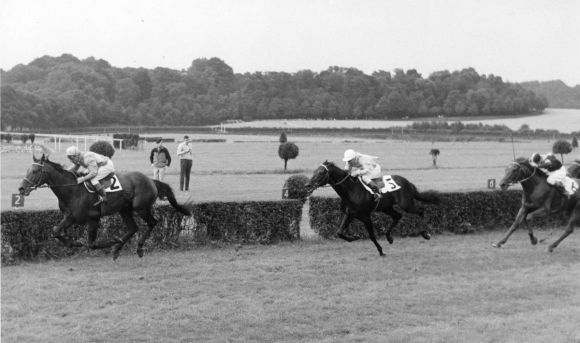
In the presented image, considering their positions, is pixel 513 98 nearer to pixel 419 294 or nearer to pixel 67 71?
pixel 67 71

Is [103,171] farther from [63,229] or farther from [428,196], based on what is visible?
[428,196]

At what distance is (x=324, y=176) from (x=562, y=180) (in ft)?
13.8

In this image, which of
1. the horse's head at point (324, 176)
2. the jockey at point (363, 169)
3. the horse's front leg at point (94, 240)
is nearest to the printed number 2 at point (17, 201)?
the horse's front leg at point (94, 240)

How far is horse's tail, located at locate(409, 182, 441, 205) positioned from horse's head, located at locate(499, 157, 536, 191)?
1.14m

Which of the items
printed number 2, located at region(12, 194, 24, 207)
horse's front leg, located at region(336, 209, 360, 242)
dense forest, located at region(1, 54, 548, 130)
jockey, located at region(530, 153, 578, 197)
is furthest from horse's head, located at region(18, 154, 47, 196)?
dense forest, located at region(1, 54, 548, 130)

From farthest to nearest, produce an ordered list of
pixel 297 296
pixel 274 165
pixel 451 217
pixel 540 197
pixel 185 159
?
pixel 274 165 → pixel 185 159 → pixel 451 217 → pixel 540 197 → pixel 297 296

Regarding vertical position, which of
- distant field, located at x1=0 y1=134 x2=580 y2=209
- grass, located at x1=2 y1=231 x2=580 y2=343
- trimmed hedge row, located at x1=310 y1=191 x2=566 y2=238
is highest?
trimmed hedge row, located at x1=310 y1=191 x2=566 y2=238

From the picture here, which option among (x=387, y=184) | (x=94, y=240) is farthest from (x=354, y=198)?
(x=94, y=240)

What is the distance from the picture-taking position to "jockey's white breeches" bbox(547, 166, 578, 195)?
11.8 metres

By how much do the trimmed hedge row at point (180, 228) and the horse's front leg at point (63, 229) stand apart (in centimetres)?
49

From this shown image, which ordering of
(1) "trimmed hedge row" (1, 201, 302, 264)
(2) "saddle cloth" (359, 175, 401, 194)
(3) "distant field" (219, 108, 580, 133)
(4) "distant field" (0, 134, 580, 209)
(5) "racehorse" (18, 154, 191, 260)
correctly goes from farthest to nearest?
1. (3) "distant field" (219, 108, 580, 133)
2. (4) "distant field" (0, 134, 580, 209)
3. (2) "saddle cloth" (359, 175, 401, 194)
4. (1) "trimmed hedge row" (1, 201, 302, 264)
5. (5) "racehorse" (18, 154, 191, 260)

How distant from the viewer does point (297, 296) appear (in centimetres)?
805

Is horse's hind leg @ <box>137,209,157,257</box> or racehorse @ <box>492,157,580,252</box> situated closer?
horse's hind leg @ <box>137,209,157,257</box>

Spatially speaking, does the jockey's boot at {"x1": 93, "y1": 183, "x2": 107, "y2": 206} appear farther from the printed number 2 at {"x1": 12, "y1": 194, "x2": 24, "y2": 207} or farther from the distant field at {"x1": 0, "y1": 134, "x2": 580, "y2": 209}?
the distant field at {"x1": 0, "y1": 134, "x2": 580, "y2": 209}
